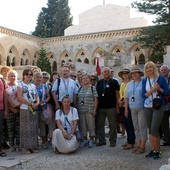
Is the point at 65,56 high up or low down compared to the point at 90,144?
up

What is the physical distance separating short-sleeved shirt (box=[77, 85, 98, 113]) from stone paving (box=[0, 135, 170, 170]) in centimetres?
88

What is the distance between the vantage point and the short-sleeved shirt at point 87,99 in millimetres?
5945

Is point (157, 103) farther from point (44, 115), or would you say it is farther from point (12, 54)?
point (12, 54)

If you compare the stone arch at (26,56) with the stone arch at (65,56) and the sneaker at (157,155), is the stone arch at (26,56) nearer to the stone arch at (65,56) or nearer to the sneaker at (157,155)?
the stone arch at (65,56)

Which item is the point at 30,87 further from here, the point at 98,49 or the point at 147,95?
the point at 98,49

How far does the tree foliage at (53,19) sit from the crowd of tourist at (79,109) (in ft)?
118

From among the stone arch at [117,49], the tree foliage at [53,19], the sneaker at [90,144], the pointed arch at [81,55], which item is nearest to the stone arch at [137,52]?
the stone arch at [117,49]

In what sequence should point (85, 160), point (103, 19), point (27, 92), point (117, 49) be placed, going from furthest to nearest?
point (103, 19) → point (117, 49) → point (27, 92) → point (85, 160)

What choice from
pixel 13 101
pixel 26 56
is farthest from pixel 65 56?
pixel 13 101

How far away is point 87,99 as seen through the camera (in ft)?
19.5

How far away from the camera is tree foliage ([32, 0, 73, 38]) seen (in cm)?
4141

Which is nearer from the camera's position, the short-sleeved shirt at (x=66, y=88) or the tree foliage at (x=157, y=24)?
the short-sleeved shirt at (x=66, y=88)

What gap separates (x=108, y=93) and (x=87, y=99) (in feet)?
1.53

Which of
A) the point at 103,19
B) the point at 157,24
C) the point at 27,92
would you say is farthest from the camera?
the point at 103,19
